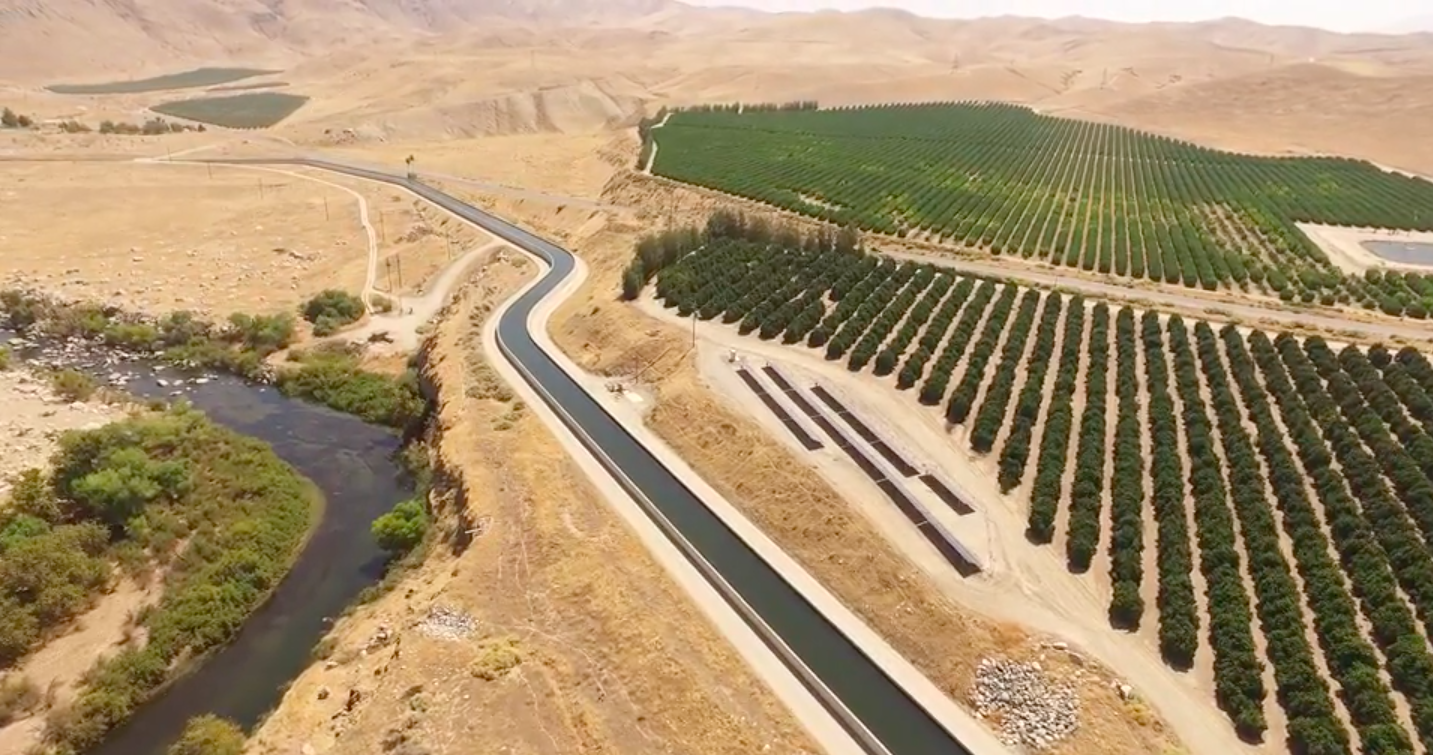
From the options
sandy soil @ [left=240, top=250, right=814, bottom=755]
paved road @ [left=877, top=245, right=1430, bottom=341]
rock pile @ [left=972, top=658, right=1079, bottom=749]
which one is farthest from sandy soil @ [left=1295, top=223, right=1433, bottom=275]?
sandy soil @ [left=240, top=250, right=814, bottom=755]

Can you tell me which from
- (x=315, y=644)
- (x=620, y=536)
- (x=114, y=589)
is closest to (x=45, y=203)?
(x=114, y=589)

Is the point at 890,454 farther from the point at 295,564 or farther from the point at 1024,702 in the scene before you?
the point at 295,564

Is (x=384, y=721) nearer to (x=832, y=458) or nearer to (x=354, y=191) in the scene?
(x=832, y=458)

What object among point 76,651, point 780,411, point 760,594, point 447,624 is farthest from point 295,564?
point 780,411

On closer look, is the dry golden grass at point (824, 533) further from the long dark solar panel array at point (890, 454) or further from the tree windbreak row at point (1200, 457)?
the long dark solar panel array at point (890, 454)

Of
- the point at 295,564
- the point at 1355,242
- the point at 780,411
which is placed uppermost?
the point at 1355,242

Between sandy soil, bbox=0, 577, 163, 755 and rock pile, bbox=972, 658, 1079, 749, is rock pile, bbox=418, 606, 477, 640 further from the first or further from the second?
rock pile, bbox=972, 658, 1079, 749
